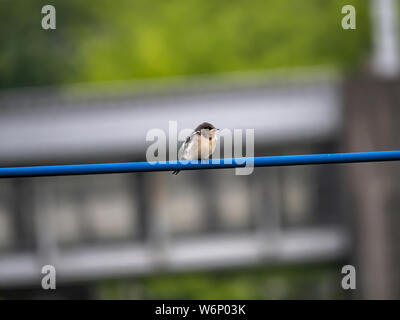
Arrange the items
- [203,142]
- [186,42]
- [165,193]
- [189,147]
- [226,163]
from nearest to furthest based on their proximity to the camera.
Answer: [226,163], [203,142], [189,147], [165,193], [186,42]

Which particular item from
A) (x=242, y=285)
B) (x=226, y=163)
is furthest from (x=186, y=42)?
(x=226, y=163)

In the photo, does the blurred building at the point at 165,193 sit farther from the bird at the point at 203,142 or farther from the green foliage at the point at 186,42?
the green foliage at the point at 186,42

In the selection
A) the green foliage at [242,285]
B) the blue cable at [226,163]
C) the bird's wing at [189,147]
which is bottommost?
the green foliage at [242,285]

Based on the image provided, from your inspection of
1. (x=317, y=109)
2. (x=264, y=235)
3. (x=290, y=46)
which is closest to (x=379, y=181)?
(x=317, y=109)

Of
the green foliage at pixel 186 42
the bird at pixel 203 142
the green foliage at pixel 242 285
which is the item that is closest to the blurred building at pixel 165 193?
the green foliage at pixel 242 285

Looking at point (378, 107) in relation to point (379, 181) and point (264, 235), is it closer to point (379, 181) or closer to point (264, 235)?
point (379, 181)

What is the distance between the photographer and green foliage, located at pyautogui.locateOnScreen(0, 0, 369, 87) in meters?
35.2

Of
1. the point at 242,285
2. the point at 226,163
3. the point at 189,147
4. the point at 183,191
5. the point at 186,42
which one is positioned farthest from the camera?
the point at 186,42

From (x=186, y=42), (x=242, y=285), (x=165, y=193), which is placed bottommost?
(x=242, y=285)

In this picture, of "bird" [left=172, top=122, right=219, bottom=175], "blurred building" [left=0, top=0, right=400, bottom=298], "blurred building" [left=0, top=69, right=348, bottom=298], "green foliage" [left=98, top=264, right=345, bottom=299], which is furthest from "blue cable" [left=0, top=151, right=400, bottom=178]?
"green foliage" [left=98, top=264, right=345, bottom=299]

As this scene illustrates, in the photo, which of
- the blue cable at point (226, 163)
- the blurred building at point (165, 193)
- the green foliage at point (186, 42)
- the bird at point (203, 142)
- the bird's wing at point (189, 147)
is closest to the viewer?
the blue cable at point (226, 163)

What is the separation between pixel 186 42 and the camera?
35.8 m

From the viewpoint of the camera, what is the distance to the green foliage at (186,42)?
35219mm

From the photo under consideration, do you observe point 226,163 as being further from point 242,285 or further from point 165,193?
point 242,285
